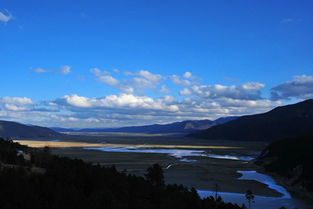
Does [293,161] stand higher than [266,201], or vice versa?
[293,161]

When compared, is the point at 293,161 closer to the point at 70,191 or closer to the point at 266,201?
the point at 266,201

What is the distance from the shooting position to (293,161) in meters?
80.4

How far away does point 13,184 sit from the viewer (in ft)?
85.6

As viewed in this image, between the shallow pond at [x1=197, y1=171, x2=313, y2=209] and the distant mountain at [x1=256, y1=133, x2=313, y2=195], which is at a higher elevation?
the distant mountain at [x1=256, y1=133, x2=313, y2=195]

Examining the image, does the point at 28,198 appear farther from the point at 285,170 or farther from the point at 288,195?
the point at 285,170

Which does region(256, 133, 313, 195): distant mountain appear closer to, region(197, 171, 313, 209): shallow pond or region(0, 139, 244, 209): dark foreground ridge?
region(197, 171, 313, 209): shallow pond

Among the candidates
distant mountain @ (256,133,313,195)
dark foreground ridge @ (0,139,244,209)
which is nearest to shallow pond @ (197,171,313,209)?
distant mountain @ (256,133,313,195)

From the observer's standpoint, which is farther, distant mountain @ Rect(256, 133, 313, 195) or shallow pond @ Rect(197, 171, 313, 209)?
distant mountain @ Rect(256, 133, 313, 195)

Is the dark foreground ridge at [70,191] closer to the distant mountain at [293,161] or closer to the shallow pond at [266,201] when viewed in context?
the shallow pond at [266,201]

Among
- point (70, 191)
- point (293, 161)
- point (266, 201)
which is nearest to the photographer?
point (70, 191)

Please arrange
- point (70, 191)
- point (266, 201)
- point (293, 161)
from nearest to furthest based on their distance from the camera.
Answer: point (70, 191) → point (266, 201) → point (293, 161)

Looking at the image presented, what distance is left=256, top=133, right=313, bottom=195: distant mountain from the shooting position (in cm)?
6442

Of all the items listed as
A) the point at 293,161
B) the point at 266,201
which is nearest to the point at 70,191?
the point at 266,201

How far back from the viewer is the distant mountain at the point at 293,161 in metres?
64.4
